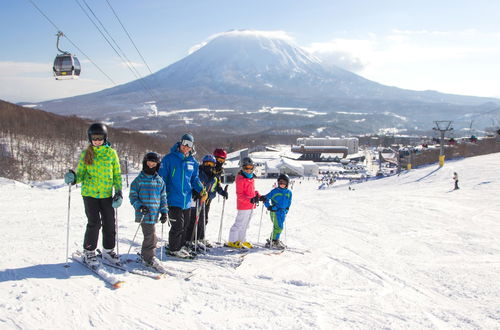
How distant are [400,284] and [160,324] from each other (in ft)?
9.00

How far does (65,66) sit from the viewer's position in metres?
9.68

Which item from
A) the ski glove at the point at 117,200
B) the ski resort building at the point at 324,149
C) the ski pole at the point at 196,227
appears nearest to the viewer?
the ski glove at the point at 117,200

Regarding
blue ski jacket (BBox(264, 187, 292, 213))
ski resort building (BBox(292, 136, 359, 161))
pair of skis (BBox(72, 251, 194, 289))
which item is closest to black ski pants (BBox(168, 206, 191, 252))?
pair of skis (BBox(72, 251, 194, 289))

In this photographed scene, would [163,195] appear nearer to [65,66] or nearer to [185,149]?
[185,149]

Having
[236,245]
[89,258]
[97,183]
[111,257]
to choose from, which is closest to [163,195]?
[97,183]

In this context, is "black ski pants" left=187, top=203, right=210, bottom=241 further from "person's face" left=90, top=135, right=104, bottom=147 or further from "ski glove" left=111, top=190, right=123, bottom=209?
"person's face" left=90, top=135, right=104, bottom=147

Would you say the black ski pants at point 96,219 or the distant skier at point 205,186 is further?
the distant skier at point 205,186

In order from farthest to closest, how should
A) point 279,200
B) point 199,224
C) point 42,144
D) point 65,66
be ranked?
point 42,144 < point 65,66 < point 279,200 < point 199,224

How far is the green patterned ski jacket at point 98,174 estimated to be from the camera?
3602 millimetres

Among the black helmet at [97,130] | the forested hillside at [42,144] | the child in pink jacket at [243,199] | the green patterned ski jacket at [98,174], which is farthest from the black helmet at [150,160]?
the forested hillside at [42,144]

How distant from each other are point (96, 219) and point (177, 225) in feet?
3.05

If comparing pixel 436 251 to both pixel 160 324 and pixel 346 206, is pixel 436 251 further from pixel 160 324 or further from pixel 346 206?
pixel 346 206

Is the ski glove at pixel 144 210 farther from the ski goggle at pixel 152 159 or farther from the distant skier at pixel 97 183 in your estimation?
the ski goggle at pixel 152 159

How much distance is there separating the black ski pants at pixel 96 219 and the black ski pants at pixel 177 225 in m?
0.69
